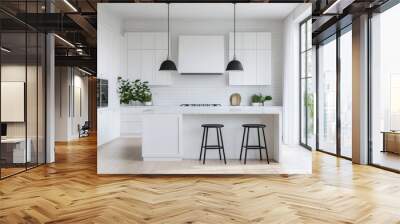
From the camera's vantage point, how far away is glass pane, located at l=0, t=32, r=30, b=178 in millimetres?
5461

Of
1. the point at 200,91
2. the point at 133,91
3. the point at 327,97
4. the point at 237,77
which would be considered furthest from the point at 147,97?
the point at 327,97

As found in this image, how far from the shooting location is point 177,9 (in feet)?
25.5

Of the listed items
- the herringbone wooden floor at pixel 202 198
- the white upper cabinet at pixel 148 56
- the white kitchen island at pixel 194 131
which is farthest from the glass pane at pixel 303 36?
the herringbone wooden floor at pixel 202 198

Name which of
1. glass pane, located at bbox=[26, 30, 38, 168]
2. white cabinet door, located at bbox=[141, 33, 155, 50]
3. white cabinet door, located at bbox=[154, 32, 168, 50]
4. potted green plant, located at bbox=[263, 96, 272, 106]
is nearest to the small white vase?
potted green plant, located at bbox=[263, 96, 272, 106]

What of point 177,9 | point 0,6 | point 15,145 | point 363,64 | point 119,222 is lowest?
point 119,222

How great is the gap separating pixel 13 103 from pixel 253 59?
5.03 meters

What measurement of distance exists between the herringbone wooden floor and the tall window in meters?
2.65

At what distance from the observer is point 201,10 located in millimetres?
7648

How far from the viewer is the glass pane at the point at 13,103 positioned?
5461mm

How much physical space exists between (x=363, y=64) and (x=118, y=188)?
15.6 ft

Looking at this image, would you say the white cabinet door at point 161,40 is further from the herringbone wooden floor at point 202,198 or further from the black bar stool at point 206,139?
the herringbone wooden floor at point 202,198

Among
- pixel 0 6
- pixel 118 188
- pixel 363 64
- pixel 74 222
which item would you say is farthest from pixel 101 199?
pixel 363 64

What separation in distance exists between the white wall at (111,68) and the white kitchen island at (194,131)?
4.20 ft

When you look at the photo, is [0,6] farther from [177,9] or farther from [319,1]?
[319,1]
